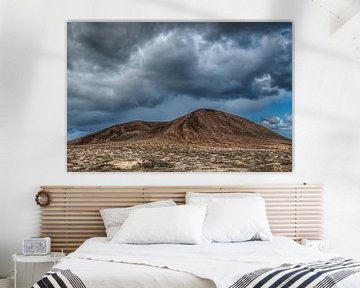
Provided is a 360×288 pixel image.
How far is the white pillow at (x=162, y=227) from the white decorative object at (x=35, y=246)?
735 mm

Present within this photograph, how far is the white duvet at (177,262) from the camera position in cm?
346

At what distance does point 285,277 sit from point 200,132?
2.51 meters

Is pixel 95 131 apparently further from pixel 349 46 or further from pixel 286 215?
pixel 349 46

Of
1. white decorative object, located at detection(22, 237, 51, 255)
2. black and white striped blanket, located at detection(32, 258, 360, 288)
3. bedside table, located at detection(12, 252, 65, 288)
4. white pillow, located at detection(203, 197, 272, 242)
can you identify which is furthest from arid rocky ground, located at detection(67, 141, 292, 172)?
black and white striped blanket, located at detection(32, 258, 360, 288)

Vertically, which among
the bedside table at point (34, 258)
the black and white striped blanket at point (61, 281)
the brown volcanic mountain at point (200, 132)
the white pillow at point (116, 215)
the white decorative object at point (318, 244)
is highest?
the brown volcanic mountain at point (200, 132)

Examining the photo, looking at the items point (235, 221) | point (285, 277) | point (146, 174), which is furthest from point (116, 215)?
point (285, 277)

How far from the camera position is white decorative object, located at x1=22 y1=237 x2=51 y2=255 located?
207 inches

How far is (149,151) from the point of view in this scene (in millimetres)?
5676

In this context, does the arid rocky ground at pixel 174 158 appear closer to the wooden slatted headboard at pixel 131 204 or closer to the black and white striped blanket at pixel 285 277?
the wooden slatted headboard at pixel 131 204

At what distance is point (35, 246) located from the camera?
207 inches

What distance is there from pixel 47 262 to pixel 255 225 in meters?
2.01

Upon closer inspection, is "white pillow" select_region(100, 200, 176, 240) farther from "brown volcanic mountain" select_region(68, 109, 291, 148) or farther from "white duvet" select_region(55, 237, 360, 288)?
"brown volcanic mountain" select_region(68, 109, 291, 148)

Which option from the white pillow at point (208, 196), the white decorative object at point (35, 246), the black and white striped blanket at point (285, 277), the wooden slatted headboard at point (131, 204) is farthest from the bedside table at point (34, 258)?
the black and white striped blanket at point (285, 277)

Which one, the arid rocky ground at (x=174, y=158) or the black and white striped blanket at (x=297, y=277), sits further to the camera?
the arid rocky ground at (x=174, y=158)
